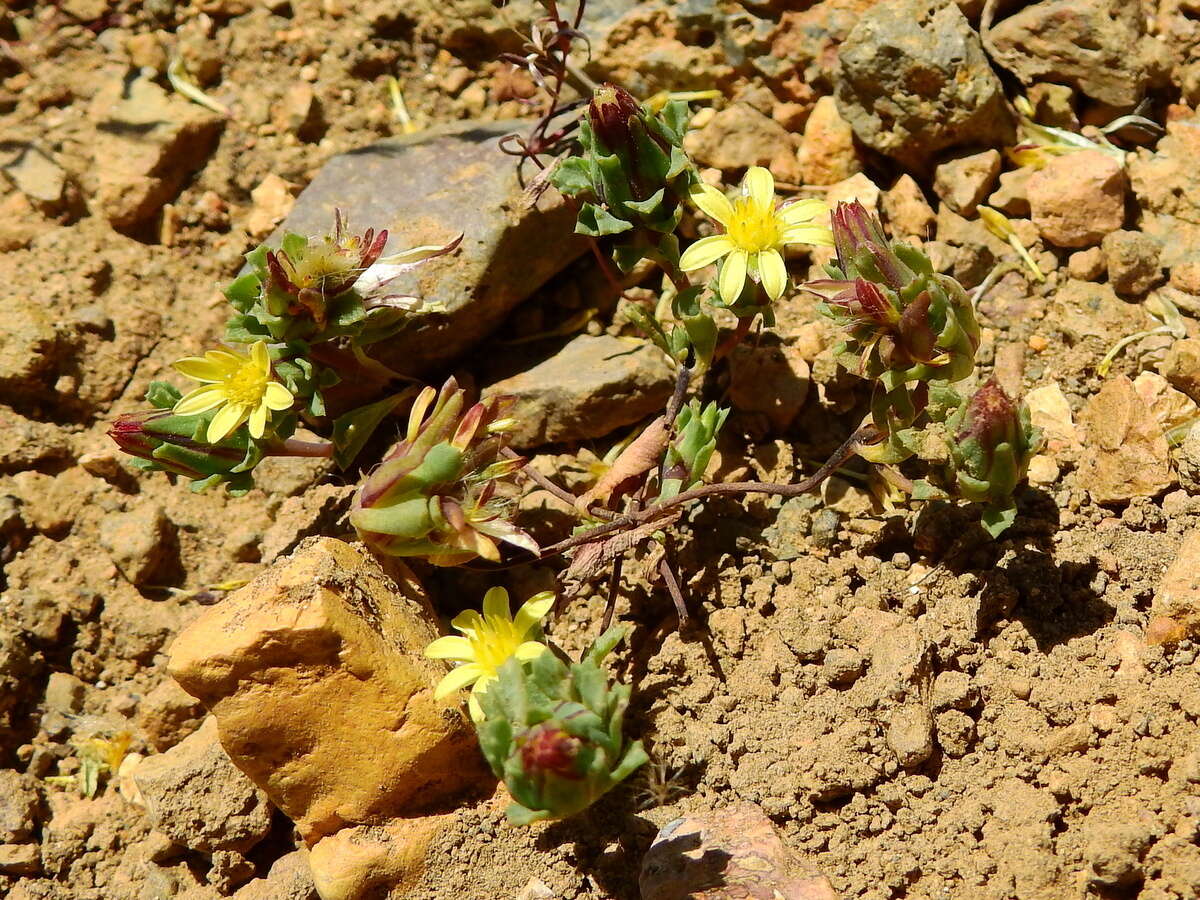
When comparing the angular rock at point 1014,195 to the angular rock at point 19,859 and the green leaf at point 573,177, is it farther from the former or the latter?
the angular rock at point 19,859

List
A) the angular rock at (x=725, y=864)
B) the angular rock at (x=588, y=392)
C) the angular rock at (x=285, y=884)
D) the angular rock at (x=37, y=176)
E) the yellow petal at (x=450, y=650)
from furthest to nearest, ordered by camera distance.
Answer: the angular rock at (x=37, y=176) < the angular rock at (x=588, y=392) < the angular rock at (x=285, y=884) < the yellow petal at (x=450, y=650) < the angular rock at (x=725, y=864)

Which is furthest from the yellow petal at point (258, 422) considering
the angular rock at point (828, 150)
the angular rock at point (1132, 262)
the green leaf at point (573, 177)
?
the angular rock at point (1132, 262)

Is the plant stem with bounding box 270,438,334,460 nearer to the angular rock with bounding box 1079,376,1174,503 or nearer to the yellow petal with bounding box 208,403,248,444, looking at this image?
the yellow petal with bounding box 208,403,248,444

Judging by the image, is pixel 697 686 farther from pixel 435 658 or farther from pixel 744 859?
pixel 435 658

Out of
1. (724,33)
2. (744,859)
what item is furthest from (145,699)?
(724,33)

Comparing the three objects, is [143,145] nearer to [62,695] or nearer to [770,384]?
[62,695]

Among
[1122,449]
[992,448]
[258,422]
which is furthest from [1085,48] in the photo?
[258,422]
